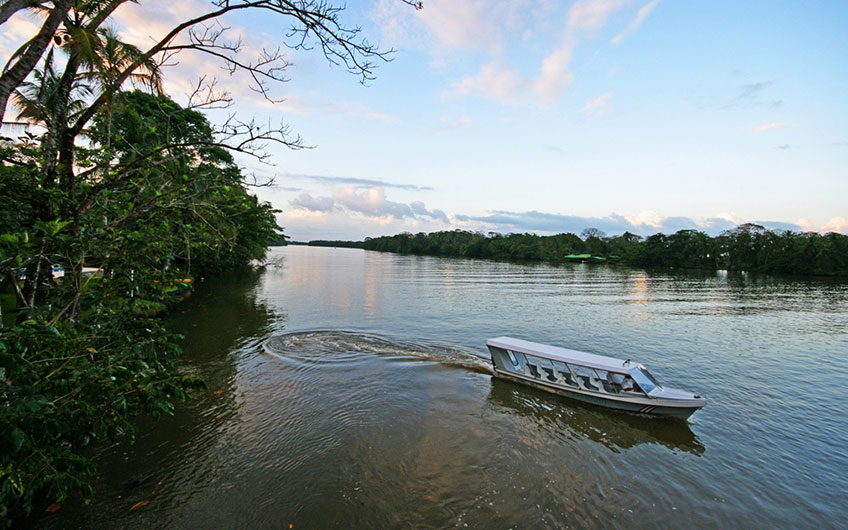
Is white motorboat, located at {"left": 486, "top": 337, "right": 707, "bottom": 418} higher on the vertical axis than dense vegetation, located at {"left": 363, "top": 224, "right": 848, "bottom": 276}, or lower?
lower

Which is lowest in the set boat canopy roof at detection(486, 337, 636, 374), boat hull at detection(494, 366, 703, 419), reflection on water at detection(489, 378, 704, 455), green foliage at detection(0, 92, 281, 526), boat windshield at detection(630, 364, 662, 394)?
reflection on water at detection(489, 378, 704, 455)

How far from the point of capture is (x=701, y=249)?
10038 centimetres

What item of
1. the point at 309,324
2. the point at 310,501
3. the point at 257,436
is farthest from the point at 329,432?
the point at 309,324

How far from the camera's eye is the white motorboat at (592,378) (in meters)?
13.4

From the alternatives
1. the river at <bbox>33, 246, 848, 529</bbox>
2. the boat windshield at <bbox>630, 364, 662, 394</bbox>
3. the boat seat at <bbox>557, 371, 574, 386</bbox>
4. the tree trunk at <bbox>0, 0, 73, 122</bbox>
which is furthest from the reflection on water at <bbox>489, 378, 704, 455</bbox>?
the tree trunk at <bbox>0, 0, 73, 122</bbox>

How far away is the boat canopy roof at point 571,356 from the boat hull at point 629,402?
1.07m

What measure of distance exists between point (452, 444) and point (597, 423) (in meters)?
5.63

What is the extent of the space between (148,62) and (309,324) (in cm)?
2067

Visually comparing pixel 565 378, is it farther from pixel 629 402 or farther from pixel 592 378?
pixel 629 402

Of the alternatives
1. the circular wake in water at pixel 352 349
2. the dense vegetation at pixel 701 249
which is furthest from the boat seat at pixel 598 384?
the dense vegetation at pixel 701 249

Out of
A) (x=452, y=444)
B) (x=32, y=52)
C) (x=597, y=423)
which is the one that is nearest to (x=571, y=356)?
(x=597, y=423)

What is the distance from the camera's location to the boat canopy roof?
556 inches

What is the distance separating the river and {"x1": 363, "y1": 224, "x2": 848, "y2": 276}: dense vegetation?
84.9 metres

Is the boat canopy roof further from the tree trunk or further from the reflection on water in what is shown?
the tree trunk
